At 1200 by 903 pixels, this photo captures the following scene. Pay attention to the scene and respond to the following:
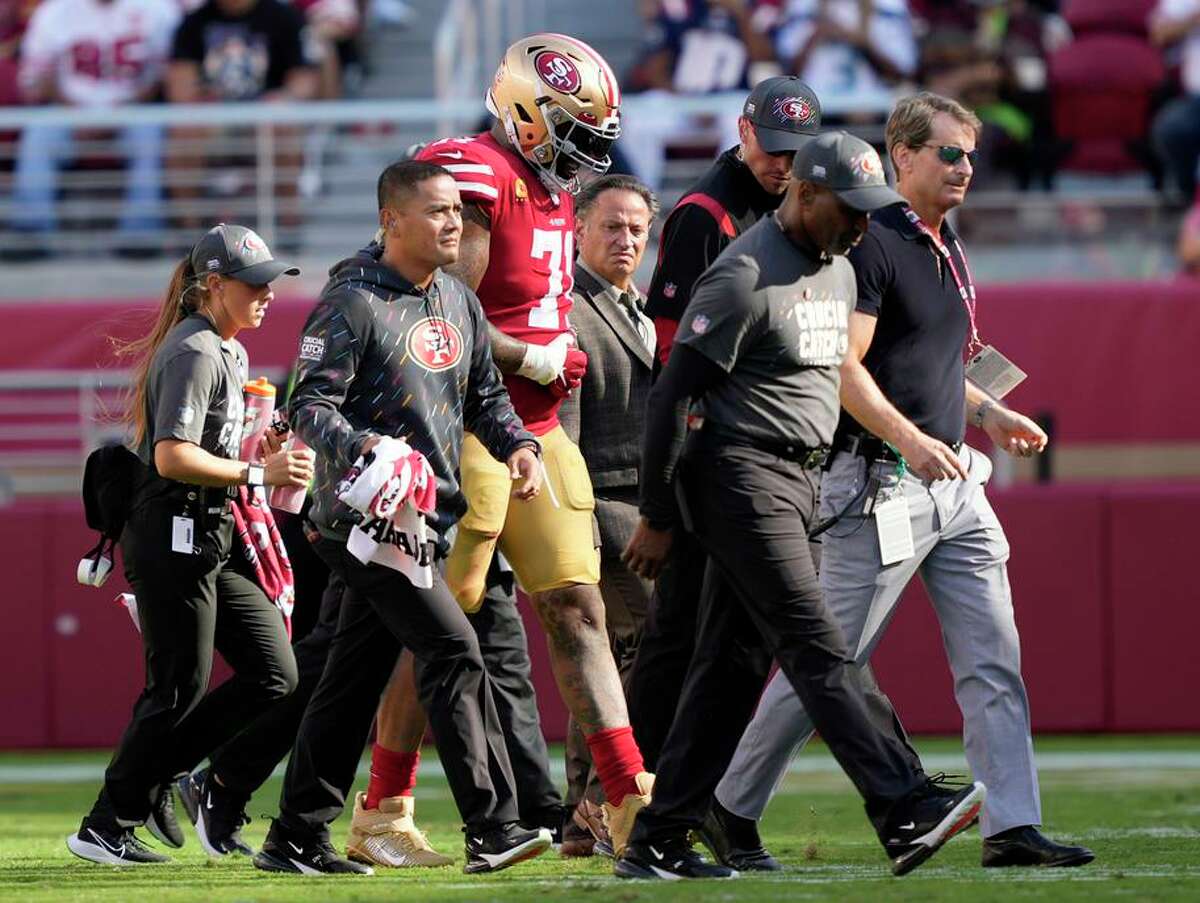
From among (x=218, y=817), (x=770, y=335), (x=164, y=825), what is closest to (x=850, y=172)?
(x=770, y=335)

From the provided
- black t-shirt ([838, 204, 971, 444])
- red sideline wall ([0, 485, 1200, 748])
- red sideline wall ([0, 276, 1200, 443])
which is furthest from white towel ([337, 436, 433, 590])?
red sideline wall ([0, 276, 1200, 443])

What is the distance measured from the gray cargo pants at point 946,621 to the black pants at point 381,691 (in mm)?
775

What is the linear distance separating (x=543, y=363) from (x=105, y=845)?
Answer: 6.77 feet

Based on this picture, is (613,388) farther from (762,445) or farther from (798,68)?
(798,68)

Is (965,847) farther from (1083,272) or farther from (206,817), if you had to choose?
(1083,272)

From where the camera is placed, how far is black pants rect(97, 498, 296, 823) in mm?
7035

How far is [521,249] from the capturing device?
704cm

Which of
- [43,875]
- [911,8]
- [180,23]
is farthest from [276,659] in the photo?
[911,8]

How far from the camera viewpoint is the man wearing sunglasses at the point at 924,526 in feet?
21.3

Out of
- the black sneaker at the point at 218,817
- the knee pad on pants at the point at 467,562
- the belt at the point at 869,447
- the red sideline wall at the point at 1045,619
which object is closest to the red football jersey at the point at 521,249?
the knee pad on pants at the point at 467,562

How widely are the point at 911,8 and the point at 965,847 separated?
10293 millimetres

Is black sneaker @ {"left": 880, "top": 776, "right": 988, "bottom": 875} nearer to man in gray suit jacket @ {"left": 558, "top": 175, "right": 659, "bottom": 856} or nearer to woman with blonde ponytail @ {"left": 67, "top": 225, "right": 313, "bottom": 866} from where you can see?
man in gray suit jacket @ {"left": 558, "top": 175, "right": 659, "bottom": 856}

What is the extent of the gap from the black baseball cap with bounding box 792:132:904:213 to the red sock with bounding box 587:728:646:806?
1822 millimetres

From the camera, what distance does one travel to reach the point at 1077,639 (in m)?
12.2
